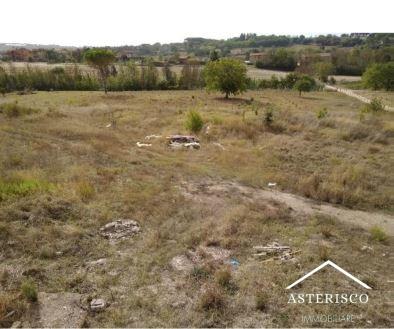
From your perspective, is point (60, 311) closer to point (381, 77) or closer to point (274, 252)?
point (274, 252)

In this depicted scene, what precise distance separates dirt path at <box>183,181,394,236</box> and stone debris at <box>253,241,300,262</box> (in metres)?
2.49

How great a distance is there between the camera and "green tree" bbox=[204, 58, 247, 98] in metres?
35.7

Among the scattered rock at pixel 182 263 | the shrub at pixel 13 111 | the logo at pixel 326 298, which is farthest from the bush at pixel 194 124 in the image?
the logo at pixel 326 298

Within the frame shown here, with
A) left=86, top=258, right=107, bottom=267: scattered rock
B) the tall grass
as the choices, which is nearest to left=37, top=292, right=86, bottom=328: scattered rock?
left=86, top=258, right=107, bottom=267: scattered rock

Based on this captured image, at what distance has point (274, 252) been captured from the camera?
309 inches

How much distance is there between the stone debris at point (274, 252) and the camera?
7.62m

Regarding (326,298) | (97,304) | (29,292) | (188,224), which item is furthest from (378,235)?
(29,292)

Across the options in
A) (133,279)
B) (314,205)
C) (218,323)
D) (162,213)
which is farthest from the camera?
(314,205)

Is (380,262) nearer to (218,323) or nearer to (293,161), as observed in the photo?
(218,323)

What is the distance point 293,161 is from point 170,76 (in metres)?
41.9

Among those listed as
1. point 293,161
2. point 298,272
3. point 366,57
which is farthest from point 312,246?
point 366,57

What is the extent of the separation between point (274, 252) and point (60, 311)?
4441mm

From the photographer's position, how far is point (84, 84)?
49094 mm

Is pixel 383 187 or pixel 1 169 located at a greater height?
pixel 1 169
